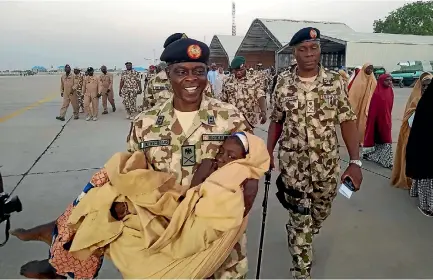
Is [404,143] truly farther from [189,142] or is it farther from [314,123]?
[189,142]

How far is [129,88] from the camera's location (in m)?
12.2

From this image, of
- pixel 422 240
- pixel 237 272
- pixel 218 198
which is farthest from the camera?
pixel 422 240

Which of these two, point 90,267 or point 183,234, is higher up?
point 183,234

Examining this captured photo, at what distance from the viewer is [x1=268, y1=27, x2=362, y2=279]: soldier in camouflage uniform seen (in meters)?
2.65

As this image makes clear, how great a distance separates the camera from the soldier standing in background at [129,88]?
12.0m

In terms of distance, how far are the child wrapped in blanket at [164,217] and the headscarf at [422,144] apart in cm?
145

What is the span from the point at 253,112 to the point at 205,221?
5095 mm

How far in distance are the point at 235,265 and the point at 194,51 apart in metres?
1.02

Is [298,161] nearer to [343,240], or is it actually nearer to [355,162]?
[355,162]

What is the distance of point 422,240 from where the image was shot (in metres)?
3.48

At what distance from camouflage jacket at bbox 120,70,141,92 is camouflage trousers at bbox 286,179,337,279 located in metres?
10.1

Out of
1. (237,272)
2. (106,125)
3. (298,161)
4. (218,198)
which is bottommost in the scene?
(106,125)

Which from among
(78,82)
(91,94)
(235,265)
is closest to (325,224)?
(235,265)

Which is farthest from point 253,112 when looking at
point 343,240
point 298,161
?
point 298,161
